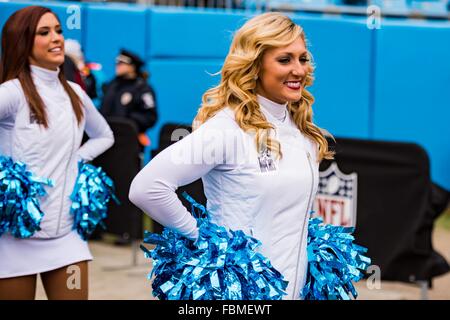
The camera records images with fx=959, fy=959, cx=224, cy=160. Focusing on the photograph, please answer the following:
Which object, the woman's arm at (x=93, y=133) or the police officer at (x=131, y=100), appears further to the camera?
the police officer at (x=131, y=100)

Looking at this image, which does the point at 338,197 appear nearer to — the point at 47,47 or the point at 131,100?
the point at 47,47

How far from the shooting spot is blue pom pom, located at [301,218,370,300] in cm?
326

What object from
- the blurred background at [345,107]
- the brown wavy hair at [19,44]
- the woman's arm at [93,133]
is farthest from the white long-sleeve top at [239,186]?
the blurred background at [345,107]

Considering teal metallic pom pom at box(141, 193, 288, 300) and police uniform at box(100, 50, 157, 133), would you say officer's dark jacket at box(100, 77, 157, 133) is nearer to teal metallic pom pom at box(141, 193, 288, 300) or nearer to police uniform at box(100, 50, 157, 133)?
police uniform at box(100, 50, 157, 133)

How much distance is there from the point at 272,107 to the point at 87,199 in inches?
A: 59.3

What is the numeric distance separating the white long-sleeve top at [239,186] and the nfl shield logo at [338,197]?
3.06 m

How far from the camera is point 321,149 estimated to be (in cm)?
335

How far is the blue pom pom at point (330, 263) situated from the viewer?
3.26 metres

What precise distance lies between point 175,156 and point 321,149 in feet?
1.94

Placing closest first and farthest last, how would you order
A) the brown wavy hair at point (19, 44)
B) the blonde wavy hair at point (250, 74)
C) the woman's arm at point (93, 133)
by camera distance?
the blonde wavy hair at point (250, 74) < the brown wavy hair at point (19, 44) < the woman's arm at point (93, 133)

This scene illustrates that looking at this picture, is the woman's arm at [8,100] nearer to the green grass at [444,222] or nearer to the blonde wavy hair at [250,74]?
the blonde wavy hair at [250,74]

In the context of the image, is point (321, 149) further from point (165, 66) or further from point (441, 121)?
point (165, 66)

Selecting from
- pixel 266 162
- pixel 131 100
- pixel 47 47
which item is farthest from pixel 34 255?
pixel 131 100
